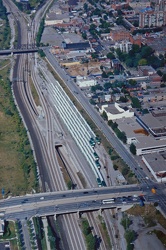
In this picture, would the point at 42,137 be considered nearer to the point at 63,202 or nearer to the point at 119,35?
the point at 63,202

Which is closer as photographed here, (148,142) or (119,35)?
(148,142)

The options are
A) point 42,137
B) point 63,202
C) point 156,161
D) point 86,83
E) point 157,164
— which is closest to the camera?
point 63,202

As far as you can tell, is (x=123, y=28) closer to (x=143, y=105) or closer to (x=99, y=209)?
(x=143, y=105)

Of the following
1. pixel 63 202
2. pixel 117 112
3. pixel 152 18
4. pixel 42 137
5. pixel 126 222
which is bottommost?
pixel 42 137

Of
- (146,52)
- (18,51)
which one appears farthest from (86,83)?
(18,51)

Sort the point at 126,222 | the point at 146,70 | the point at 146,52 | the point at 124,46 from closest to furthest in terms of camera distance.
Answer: the point at 126,222 < the point at 146,70 < the point at 146,52 < the point at 124,46

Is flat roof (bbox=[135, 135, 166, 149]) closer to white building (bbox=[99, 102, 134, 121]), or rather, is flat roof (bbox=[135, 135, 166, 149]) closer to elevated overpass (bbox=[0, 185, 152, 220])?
white building (bbox=[99, 102, 134, 121])
